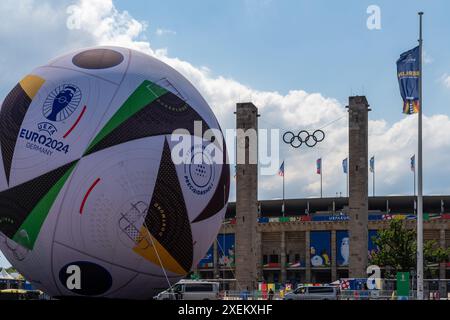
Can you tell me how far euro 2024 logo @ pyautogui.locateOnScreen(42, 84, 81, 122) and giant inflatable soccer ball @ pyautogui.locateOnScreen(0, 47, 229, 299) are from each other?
0.03 metres

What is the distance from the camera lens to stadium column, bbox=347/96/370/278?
66562 mm

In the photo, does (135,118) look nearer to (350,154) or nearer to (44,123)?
(44,123)

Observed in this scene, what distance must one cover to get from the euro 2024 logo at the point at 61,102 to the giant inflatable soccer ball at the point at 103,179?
32 millimetres

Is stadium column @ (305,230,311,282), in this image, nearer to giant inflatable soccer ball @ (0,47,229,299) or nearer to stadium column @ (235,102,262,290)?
stadium column @ (235,102,262,290)

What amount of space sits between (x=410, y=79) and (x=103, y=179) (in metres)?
17.8

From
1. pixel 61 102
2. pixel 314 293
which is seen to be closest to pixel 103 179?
pixel 61 102

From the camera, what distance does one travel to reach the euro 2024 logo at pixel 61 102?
60.7 ft

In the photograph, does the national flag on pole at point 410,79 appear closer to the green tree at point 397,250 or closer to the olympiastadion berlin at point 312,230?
the olympiastadion berlin at point 312,230

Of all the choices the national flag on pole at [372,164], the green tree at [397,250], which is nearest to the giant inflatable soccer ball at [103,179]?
the green tree at [397,250]

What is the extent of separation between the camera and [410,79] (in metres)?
31.2

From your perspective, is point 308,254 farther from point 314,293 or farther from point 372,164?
point 314,293
